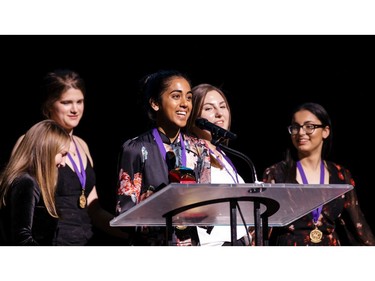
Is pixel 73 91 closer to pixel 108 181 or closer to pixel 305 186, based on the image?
pixel 108 181

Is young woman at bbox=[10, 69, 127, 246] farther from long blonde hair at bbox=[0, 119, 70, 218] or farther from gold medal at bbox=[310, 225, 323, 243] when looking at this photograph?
gold medal at bbox=[310, 225, 323, 243]

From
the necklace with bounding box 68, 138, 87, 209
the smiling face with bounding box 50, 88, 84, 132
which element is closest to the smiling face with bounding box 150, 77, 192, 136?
the necklace with bounding box 68, 138, 87, 209

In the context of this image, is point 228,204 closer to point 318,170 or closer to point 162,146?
point 162,146

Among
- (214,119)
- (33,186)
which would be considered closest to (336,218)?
(214,119)

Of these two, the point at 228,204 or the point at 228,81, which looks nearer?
the point at 228,204

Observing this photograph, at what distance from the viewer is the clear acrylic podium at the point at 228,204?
10.0ft

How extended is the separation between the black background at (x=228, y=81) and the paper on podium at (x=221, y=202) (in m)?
1.74

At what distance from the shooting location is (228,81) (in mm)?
5340

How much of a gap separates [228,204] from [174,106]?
3.20ft

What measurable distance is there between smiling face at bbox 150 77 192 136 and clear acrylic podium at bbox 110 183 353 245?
0.74 m

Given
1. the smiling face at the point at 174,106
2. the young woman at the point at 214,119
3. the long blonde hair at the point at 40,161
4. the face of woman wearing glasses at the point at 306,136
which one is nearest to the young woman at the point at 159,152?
the smiling face at the point at 174,106

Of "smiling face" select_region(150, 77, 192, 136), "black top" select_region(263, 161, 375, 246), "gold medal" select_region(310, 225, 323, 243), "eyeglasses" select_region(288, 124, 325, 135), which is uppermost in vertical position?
"eyeglasses" select_region(288, 124, 325, 135)

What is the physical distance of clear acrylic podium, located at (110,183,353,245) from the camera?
306 centimetres

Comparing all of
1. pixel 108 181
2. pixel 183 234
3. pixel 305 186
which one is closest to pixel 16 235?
pixel 183 234
